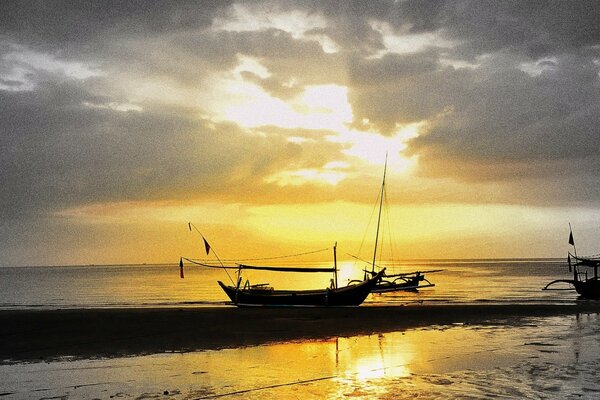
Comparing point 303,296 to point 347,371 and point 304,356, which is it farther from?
point 347,371

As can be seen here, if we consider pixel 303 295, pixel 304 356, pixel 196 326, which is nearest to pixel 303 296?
pixel 303 295

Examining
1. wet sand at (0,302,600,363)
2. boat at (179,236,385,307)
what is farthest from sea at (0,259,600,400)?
boat at (179,236,385,307)

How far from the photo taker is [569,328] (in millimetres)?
27062

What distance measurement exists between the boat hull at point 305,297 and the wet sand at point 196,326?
121 inches

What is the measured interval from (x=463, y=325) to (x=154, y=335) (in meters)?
15.0

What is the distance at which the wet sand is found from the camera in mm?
23344

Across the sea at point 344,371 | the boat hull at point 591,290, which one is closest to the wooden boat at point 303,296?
the sea at point 344,371

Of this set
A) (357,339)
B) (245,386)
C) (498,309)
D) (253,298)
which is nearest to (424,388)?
(245,386)

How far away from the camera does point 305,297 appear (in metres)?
43.5

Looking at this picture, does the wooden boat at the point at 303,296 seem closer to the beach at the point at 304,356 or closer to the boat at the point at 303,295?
the boat at the point at 303,295

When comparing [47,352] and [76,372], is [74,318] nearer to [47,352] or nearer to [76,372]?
[47,352]

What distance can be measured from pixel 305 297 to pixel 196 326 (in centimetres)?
1473

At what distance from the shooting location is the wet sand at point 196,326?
76.6 feet

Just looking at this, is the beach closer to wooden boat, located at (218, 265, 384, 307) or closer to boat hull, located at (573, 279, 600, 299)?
wooden boat, located at (218, 265, 384, 307)
